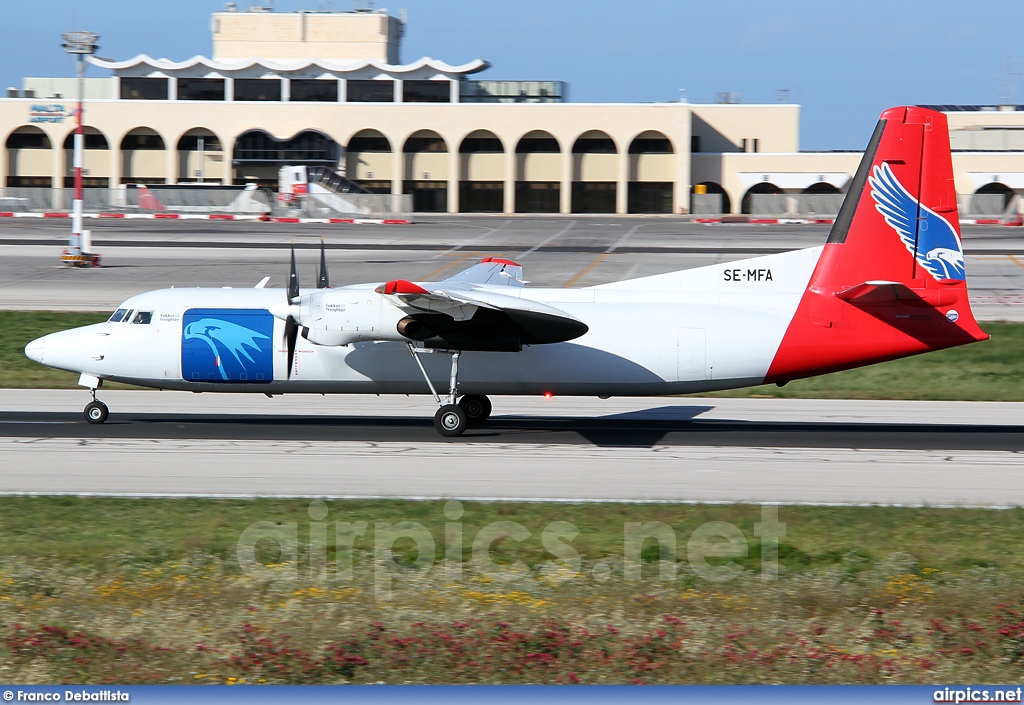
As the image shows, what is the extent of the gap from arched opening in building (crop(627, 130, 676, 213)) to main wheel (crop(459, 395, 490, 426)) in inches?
3301

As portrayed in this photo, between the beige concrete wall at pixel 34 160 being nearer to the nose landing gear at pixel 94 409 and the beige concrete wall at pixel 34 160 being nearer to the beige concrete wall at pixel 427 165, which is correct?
the beige concrete wall at pixel 427 165

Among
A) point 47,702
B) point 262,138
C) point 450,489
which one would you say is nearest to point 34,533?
point 450,489

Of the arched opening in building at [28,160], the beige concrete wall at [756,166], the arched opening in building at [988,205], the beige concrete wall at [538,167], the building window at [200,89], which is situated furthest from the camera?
the building window at [200,89]

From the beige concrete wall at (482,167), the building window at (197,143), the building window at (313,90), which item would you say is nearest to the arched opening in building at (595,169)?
the beige concrete wall at (482,167)

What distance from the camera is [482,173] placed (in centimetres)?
10438

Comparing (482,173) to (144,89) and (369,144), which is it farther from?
(144,89)

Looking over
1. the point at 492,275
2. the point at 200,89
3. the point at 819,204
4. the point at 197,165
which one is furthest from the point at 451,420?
the point at 200,89

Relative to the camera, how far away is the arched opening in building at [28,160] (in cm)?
10162

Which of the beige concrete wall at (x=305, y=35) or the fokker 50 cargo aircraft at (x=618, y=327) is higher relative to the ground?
the beige concrete wall at (x=305, y=35)

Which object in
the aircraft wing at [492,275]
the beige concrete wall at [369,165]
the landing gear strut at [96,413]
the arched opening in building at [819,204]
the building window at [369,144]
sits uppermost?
the building window at [369,144]

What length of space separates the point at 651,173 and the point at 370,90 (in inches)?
1163

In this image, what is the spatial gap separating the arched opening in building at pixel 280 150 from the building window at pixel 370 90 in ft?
24.0

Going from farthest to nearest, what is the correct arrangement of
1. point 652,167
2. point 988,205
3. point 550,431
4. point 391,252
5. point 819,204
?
point 652,167 → point 819,204 → point 988,205 → point 391,252 → point 550,431

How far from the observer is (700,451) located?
19.8 m
